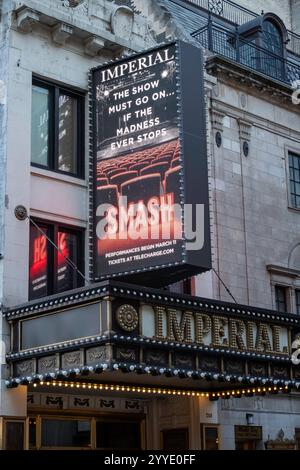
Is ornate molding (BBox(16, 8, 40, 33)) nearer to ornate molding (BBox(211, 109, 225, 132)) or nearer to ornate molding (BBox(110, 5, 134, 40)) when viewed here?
ornate molding (BBox(110, 5, 134, 40))

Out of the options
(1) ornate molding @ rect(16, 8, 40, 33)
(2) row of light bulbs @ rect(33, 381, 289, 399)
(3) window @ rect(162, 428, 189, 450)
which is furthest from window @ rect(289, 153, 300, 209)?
(1) ornate molding @ rect(16, 8, 40, 33)

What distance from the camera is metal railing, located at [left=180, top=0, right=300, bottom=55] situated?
103 feet

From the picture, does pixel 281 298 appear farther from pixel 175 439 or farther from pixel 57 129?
pixel 57 129

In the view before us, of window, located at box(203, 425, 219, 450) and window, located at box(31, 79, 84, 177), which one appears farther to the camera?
window, located at box(203, 425, 219, 450)

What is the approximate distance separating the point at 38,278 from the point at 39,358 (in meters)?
2.36

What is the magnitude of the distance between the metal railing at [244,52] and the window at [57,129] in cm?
688

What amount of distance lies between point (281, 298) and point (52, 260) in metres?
8.46

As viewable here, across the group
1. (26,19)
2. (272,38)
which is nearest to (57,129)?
(26,19)

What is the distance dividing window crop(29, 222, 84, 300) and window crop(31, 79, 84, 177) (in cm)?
149

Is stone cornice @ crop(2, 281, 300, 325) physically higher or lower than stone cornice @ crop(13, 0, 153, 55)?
lower

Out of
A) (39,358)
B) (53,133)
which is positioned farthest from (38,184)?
(39,358)

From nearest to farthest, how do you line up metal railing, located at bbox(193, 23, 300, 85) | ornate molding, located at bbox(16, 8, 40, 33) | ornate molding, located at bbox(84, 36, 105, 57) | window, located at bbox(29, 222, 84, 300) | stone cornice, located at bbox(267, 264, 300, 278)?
1. window, located at bbox(29, 222, 84, 300)
2. ornate molding, located at bbox(16, 8, 40, 33)
3. ornate molding, located at bbox(84, 36, 105, 57)
4. stone cornice, located at bbox(267, 264, 300, 278)
5. metal railing, located at bbox(193, 23, 300, 85)

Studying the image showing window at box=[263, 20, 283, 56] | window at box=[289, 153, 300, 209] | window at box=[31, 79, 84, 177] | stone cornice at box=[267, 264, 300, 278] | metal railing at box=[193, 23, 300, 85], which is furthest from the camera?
window at box=[263, 20, 283, 56]

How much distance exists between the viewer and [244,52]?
28.1 metres
